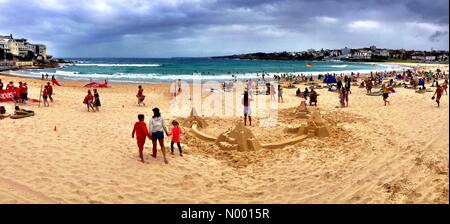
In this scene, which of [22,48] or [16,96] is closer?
[16,96]

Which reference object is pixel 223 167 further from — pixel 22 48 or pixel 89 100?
pixel 22 48

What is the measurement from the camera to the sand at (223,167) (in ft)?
21.8

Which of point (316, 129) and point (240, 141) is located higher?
point (316, 129)

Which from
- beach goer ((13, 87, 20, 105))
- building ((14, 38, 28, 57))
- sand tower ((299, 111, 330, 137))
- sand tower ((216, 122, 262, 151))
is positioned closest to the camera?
sand tower ((216, 122, 262, 151))

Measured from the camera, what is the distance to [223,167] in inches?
342

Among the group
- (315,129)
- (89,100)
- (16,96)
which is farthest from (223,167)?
(16,96)

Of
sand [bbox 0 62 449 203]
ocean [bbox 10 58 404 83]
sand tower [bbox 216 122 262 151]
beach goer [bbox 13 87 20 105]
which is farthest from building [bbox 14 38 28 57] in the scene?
sand tower [bbox 216 122 262 151]

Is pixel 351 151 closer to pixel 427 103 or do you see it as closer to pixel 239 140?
pixel 239 140

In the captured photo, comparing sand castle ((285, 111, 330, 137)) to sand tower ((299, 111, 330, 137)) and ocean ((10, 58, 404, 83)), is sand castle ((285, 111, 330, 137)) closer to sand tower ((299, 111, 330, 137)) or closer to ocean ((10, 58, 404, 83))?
sand tower ((299, 111, 330, 137))

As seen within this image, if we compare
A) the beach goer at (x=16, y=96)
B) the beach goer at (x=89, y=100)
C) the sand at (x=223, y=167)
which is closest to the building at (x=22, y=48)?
the beach goer at (x=16, y=96)

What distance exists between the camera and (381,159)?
345 inches

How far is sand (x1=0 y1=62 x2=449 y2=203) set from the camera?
665cm

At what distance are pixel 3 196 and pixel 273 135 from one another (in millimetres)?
7896

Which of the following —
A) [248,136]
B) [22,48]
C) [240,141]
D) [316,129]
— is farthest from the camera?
[22,48]
